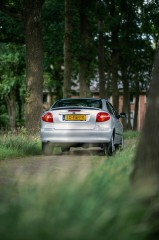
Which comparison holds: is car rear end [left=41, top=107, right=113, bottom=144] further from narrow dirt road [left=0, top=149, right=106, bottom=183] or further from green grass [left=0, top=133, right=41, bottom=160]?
narrow dirt road [left=0, top=149, right=106, bottom=183]

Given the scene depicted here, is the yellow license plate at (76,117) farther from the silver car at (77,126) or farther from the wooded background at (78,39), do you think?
the wooded background at (78,39)

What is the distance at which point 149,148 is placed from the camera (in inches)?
187

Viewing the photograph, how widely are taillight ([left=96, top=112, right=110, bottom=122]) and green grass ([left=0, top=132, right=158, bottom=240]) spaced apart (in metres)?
9.47

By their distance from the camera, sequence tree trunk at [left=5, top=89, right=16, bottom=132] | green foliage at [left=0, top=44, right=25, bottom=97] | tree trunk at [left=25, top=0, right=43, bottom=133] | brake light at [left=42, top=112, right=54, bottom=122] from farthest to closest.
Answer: tree trunk at [left=5, top=89, right=16, bottom=132] < green foliage at [left=0, top=44, right=25, bottom=97] < tree trunk at [left=25, top=0, right=43, bottom=133] < brake light at [left=42, top=112, right=54, bottom=122]

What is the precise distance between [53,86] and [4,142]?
38341 millimetres

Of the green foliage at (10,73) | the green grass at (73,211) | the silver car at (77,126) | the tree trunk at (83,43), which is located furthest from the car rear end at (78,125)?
the green foliage at (10,73)

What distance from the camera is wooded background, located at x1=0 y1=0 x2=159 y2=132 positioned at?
18.8 metres

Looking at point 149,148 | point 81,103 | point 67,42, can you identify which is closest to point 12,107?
point 67,42

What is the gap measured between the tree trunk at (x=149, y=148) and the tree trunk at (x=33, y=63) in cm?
1382

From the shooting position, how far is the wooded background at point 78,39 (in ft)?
61.7

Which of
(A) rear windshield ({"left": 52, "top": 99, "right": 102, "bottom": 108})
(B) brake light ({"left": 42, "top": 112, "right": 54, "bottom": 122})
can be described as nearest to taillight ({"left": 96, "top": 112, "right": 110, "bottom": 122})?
(A) rear windshield ({"left": 52, "top": 99, "right": 102, "bottom": 108})

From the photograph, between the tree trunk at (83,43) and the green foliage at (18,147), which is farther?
the tree trunk at (83,43)

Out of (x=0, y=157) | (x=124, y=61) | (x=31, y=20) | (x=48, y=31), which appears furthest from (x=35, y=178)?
(x=124, y=61)

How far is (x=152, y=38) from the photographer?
3919 centimetres
